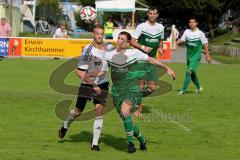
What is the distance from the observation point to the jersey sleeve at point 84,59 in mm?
9664

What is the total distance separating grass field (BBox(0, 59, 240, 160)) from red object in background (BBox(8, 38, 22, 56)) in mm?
12358

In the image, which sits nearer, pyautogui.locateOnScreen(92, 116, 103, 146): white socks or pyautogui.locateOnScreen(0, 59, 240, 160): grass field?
pyautogui.locateOnScreen(0, 59, 240, 160): grass field

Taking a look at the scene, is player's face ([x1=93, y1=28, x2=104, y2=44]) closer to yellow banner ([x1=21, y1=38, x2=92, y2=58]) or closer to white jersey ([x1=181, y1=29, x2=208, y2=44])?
white jersey ([x1=181, y1=29, x2=208, y2=44])

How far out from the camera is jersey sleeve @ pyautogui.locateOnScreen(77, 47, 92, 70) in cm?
966

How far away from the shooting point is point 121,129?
37.8ft

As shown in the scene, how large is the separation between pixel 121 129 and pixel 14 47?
2049 cm

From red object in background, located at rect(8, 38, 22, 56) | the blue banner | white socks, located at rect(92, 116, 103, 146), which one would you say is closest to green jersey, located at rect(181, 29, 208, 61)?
white socks, located at rect(92, 116, 103, 146)

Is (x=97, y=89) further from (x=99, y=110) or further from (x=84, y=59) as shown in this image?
(x=84, y=59)

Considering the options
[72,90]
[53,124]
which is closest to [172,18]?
[72,90]

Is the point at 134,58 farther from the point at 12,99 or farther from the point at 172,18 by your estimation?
the point at 172,18

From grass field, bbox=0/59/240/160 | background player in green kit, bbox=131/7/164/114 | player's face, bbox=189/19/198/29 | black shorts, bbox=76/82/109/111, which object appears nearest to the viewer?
grass field, bbox=0/59/240/160

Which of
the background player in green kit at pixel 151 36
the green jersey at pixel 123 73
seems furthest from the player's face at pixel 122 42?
the background player in green kit at pixel 151 36

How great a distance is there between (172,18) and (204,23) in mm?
3774

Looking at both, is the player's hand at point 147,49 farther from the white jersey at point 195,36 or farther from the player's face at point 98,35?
the white jersey at point 195,36
